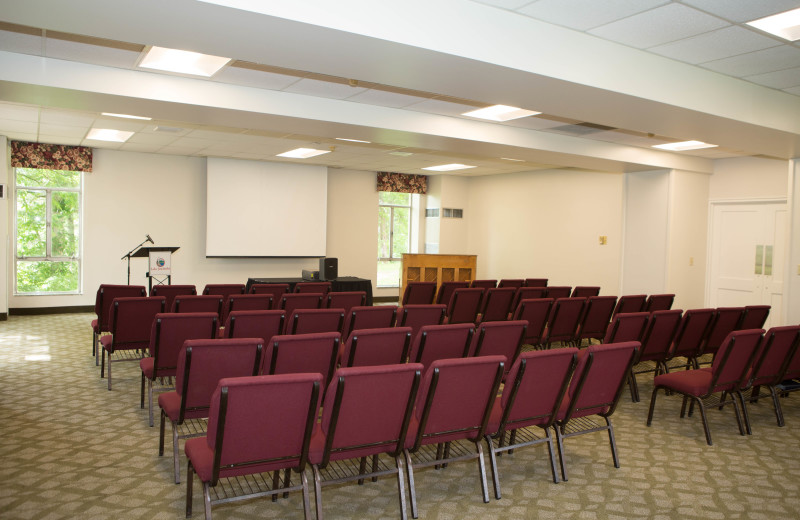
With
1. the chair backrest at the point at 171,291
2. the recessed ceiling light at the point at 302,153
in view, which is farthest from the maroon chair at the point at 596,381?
the recessed ceiling light at the point at 302,153

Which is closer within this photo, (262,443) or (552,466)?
(262,443)

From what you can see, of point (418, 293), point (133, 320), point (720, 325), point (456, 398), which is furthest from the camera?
point (418, 293)

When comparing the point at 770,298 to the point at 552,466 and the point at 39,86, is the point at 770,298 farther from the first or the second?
the point at 39,86

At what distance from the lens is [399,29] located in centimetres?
396

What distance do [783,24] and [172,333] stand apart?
199 inches

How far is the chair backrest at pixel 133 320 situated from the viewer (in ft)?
18.3

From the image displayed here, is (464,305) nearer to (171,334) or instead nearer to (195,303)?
(195,303)

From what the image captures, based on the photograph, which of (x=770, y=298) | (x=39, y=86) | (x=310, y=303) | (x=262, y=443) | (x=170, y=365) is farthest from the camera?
(x=770, y=298)

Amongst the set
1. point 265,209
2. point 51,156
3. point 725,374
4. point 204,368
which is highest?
point 51,156

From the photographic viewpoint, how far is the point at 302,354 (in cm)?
393

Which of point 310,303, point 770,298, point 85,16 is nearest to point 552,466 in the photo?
point 310,303

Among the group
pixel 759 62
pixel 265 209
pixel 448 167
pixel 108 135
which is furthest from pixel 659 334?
pixel 265 209

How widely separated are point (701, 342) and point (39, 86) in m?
7.01

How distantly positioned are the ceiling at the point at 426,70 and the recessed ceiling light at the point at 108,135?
2.21ft
